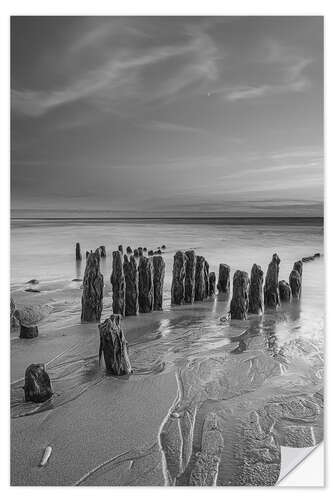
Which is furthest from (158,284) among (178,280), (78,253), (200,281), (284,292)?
(78,253)

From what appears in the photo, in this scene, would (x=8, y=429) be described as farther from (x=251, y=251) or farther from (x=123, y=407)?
(x=251, y=251)

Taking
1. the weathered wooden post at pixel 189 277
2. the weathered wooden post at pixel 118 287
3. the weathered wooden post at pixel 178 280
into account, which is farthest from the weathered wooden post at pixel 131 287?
the weathered wooden post at pixel 189 277

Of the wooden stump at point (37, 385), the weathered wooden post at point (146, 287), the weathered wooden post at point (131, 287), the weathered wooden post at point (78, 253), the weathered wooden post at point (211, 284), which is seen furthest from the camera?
the weathered wooden post at point (78, 253)

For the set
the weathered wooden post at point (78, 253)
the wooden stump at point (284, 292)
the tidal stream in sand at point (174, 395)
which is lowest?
the tidal stream in sand at point (174, 395)

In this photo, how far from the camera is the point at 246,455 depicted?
11.0 feet

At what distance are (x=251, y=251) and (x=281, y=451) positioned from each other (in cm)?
535

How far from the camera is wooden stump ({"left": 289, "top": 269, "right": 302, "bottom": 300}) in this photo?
6.34 m

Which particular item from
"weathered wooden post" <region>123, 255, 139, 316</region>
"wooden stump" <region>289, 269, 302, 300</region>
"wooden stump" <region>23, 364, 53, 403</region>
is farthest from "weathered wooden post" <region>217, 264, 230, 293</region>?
"wooden stump" <region>23, 364, 53, 403</region>

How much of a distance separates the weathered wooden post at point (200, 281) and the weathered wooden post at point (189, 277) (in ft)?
0.51

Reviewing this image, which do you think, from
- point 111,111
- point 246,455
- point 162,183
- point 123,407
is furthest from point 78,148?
point 246,455

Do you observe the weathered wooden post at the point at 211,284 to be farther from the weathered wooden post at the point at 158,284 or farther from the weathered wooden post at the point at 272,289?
the weathered wooden post at the point at 158,284

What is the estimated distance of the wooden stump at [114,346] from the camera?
408 centimetres

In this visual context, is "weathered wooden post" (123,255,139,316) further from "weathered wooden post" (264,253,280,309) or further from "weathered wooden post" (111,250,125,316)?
"weathered wooden post" (264,253,280,309)

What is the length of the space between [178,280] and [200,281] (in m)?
0.43
